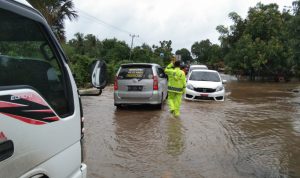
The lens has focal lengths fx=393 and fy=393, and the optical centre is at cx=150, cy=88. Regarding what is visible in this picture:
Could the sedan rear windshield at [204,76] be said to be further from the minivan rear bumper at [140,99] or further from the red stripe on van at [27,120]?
the red stripe on van at [27,120]

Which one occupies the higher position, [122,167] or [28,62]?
[28,62]

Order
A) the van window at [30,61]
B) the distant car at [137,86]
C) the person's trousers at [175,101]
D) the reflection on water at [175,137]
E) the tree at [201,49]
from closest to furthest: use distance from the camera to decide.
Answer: the van window at [30,61], the reflection on water at [175,137], the person's trousers at [175,101], the distant car at [137,86], the tree at [201,49]

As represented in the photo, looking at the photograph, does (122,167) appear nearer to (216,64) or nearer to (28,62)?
(28,62)

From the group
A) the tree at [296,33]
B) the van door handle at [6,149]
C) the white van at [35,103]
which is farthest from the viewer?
the tree at [296,33]

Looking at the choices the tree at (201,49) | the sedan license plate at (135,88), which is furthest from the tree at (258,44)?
the tree at (201,49)

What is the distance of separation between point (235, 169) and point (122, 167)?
1884 millimetres

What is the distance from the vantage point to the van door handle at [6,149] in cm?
230

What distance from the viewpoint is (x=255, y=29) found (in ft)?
→ 137

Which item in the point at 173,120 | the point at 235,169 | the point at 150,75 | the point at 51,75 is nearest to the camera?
the point at 51,75

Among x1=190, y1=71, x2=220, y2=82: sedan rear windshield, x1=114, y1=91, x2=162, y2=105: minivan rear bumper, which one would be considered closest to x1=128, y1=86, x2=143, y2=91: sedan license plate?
x1=114, y1=91, x2=162, y2=105: minivan rear bumper

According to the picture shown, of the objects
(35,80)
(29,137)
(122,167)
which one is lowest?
(122,167)

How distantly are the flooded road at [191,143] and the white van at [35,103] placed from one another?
2.89 feet

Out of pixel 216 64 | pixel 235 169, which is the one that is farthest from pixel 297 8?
pixel 216 64

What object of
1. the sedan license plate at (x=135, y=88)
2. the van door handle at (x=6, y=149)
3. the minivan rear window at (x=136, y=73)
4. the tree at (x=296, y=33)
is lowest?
the sedan license plate at (x=135, y=88)
